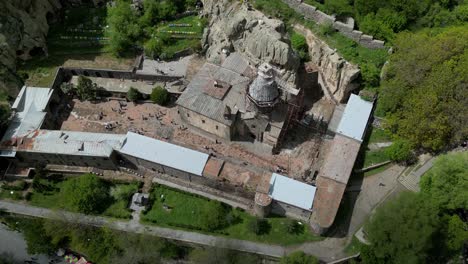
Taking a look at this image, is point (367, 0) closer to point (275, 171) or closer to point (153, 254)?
point (275, 171)

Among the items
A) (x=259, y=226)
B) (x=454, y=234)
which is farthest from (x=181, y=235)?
(x=454, y=234)

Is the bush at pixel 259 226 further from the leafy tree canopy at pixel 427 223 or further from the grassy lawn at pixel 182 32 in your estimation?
the grassy lawn at pixel 182 32

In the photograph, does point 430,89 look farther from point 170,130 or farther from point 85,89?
point 85,89

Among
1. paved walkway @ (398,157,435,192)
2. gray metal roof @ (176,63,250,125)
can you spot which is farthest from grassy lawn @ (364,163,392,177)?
gray metal roof @ (176,63,250,125)

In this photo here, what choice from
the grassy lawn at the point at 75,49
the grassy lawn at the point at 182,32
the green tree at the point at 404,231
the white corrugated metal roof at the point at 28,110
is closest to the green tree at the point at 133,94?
the grassy lawn at the point at 75,49

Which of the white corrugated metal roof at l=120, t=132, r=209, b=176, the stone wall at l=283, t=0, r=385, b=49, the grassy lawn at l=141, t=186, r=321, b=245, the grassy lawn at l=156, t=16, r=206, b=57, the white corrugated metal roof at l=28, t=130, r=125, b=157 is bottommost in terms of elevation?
the grassy lawn at l=141, t=186, r=321, b=245

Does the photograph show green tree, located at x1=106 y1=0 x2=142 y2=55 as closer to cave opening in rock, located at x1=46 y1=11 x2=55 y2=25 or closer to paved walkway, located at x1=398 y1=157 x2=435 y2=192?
cave opening in rock, located at x1=46 y1=11 x2=55 y2=25
